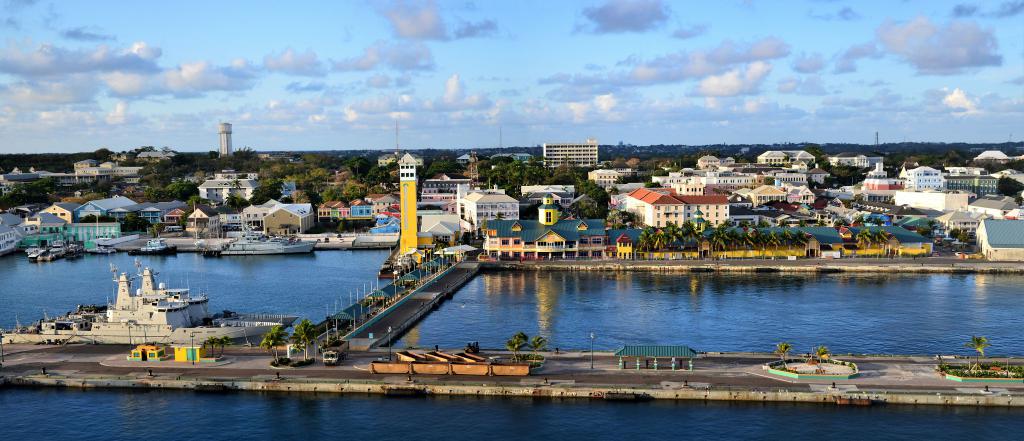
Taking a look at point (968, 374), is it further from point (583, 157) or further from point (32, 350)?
point (583, 157)

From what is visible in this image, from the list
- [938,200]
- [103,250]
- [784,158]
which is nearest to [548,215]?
[103,250]

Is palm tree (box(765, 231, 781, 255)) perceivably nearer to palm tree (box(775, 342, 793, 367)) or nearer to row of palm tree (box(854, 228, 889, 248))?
row of palm tree (box(854, 228, 889, 248))

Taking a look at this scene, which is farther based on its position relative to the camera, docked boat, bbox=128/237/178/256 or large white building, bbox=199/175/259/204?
large white building, bbox=199/175/259/204

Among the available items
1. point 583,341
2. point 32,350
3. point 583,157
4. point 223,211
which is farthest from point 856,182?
point 32,350

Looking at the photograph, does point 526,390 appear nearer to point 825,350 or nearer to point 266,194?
point 825,350

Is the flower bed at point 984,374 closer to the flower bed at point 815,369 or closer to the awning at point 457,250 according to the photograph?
the flower bed at point 815,369

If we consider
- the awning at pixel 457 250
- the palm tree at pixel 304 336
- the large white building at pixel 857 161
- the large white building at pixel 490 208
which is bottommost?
the palm tree at pixel 304 336

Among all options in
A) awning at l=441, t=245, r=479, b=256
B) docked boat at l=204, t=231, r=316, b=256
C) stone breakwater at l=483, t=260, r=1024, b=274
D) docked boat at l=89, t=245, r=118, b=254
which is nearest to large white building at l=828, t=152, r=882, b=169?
stone breakwater at l=483, t=260, r=1024, b=274

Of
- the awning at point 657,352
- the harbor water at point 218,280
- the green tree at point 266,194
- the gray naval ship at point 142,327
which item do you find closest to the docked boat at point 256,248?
the harbor water at point 218,280
